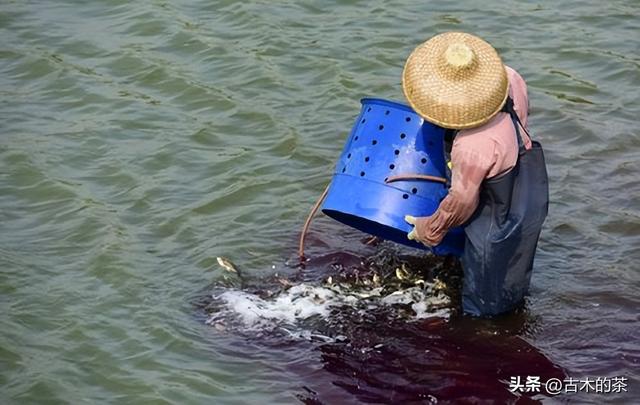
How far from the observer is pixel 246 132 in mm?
8398

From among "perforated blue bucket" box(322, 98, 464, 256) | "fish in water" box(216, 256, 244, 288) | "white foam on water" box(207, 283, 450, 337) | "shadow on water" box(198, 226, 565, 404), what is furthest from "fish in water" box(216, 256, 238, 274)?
"perforated blue bucket" box(322, 98, 464, 256)

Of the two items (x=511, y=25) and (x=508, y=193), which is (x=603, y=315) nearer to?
(x=508, y=193)

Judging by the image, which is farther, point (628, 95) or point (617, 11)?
point (617, 11)

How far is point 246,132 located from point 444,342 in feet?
9.50

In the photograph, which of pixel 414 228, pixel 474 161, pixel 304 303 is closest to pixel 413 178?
pixel 414 228

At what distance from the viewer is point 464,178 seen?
5422 millimetres

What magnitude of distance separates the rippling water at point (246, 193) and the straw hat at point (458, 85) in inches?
50.3

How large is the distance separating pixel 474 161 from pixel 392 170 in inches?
23.4

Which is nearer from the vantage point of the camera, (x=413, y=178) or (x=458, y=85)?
(x=458, y=85)

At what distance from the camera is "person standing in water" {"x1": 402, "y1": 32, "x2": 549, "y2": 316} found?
5367 mm

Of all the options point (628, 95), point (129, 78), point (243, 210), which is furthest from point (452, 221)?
point (129, 78)

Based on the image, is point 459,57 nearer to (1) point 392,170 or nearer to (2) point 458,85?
(2) point 458,85

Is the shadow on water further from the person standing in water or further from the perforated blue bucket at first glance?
the perforated blue bucket

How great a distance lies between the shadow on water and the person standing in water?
309 millimetres
